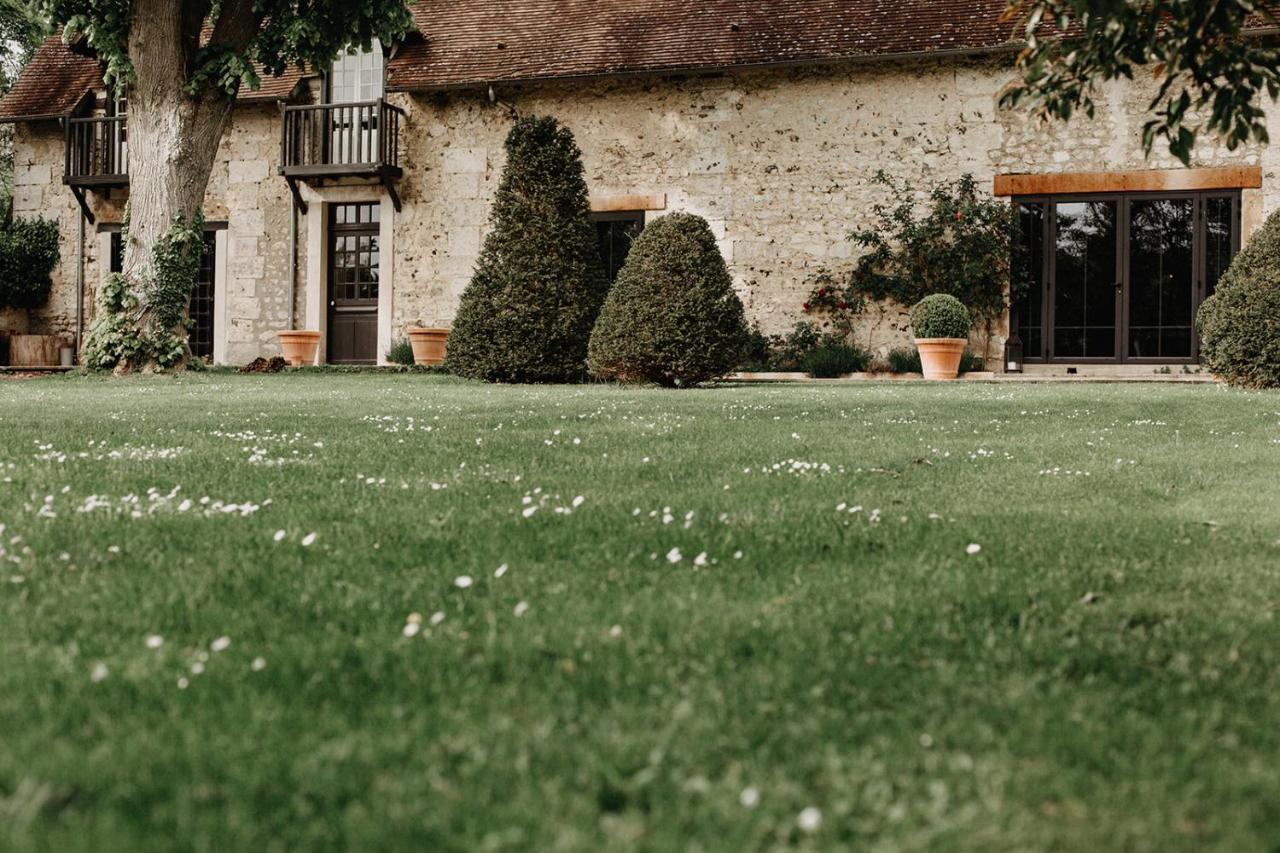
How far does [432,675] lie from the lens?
2268 millimetres

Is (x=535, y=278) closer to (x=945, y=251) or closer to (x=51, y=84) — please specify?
(x=945, y=251)

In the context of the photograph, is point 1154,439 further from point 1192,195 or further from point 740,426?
point 1192,195

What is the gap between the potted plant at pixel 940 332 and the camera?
16.4 metres

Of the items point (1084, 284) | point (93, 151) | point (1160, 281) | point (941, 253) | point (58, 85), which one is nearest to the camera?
point (1160, 281)

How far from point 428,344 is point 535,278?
510 centimetres

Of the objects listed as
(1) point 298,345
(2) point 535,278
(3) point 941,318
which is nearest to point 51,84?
(1) point 298,345

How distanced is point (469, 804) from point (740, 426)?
6202 millimetres

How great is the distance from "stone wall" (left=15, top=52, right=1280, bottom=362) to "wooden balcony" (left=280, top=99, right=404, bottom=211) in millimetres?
390

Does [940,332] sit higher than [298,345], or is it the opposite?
[940,332]

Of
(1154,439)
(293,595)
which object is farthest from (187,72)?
(293,595)

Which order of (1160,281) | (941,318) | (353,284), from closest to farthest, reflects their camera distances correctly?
(941,318)
(1160,281)
(353,284)

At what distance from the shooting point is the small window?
19703 mm

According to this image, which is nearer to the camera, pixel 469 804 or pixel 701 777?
pixel 469 804

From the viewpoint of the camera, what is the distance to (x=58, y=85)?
2259 cm
